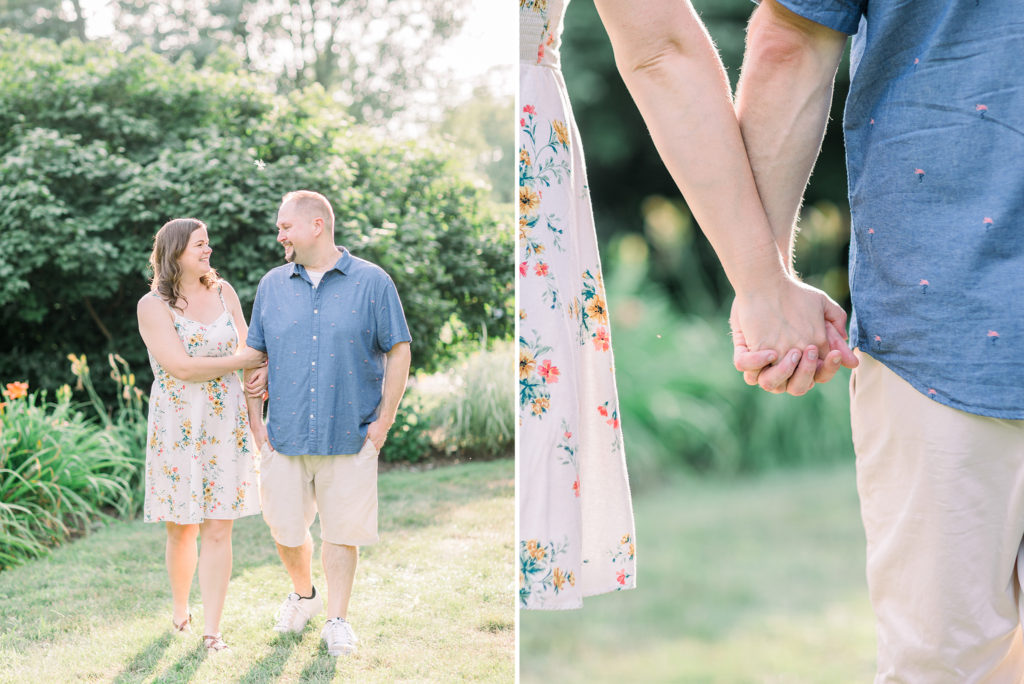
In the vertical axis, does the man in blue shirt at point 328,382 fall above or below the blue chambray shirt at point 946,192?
below

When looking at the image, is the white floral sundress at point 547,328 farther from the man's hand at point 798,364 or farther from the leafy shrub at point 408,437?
the leafy shrub at point 408,437

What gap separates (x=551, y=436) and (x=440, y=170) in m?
5.39

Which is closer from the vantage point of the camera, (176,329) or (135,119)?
(176,329)

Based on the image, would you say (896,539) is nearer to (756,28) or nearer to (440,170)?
(756,28)

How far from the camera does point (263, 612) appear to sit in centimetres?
319

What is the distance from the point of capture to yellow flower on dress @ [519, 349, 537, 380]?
47.8 inches

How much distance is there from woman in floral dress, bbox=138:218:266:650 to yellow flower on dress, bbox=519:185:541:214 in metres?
1.76

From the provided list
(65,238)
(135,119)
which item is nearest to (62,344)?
(65,238)

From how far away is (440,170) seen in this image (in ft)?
21.0

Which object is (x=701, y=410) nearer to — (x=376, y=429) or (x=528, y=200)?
(x=376, y=429)

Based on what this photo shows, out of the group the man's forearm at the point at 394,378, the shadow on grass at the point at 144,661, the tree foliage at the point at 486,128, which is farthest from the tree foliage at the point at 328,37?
the shadow on grass at the point at 144,661

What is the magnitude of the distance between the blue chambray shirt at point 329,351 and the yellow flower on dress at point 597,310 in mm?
1435

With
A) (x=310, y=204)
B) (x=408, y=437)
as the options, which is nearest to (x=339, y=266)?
(x=310, y=204)

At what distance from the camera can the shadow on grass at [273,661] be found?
8.52ft
